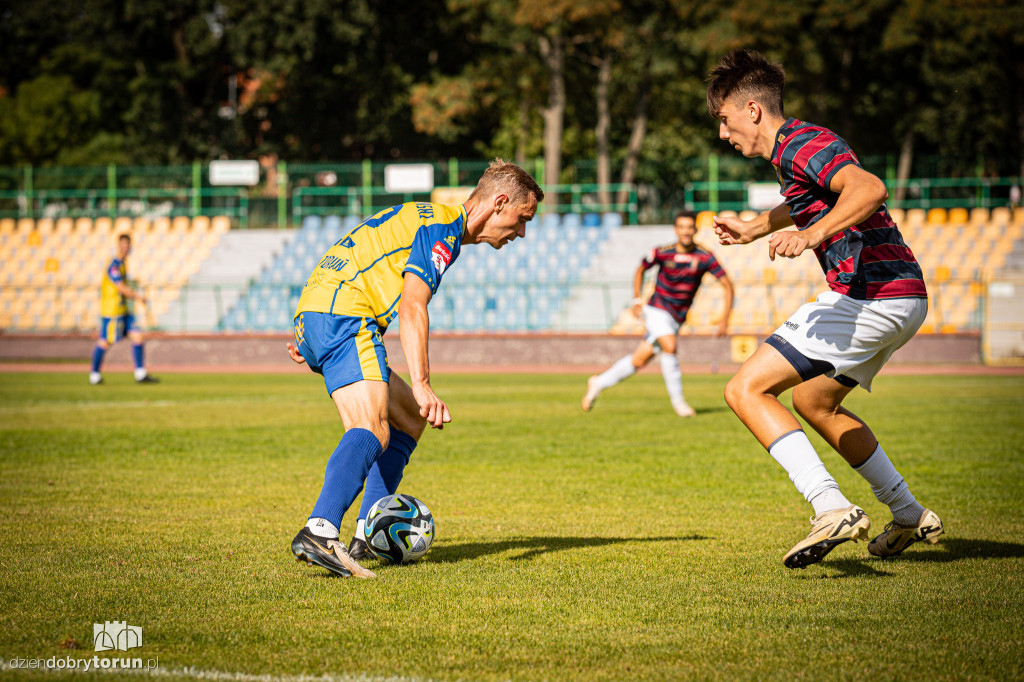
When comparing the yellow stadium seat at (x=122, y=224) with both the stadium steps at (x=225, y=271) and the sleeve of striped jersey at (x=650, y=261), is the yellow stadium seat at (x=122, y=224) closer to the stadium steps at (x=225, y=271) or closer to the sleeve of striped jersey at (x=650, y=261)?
the stadium steps at (x=225, y=271)

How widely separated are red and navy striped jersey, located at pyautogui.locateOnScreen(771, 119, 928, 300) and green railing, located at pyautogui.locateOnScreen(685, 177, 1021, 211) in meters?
25.8

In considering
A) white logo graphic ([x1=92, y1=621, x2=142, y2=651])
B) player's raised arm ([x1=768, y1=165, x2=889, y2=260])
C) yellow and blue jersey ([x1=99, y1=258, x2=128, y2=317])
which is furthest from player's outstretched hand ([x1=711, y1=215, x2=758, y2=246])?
yellow and blue jersey ([x1=99, y1=258, x2=128, y2=317])

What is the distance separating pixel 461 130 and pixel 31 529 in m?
40.8

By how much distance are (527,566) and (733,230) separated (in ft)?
6.15

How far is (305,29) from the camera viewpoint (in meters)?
43.6

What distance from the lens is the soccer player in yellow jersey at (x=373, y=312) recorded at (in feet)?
15.0

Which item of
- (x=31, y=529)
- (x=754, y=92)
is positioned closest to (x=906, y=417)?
(x=754, y=92)

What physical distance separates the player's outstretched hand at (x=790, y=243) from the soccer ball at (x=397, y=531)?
2.16 metres

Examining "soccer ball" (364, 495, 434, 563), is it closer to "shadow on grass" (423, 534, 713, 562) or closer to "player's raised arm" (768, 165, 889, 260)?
"shadow on grass" (423, 534, 713, 562)

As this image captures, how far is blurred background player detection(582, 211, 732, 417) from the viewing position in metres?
12.3

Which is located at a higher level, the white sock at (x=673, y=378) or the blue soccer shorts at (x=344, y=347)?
the blue soccer shorts at (x=344, y=347)

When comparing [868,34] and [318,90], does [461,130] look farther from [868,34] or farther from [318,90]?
[868,34]

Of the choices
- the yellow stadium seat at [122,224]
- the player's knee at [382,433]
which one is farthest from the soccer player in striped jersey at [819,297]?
the yellow stadium seat at [122,224]

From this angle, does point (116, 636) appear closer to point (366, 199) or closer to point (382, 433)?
point (382, 433)
